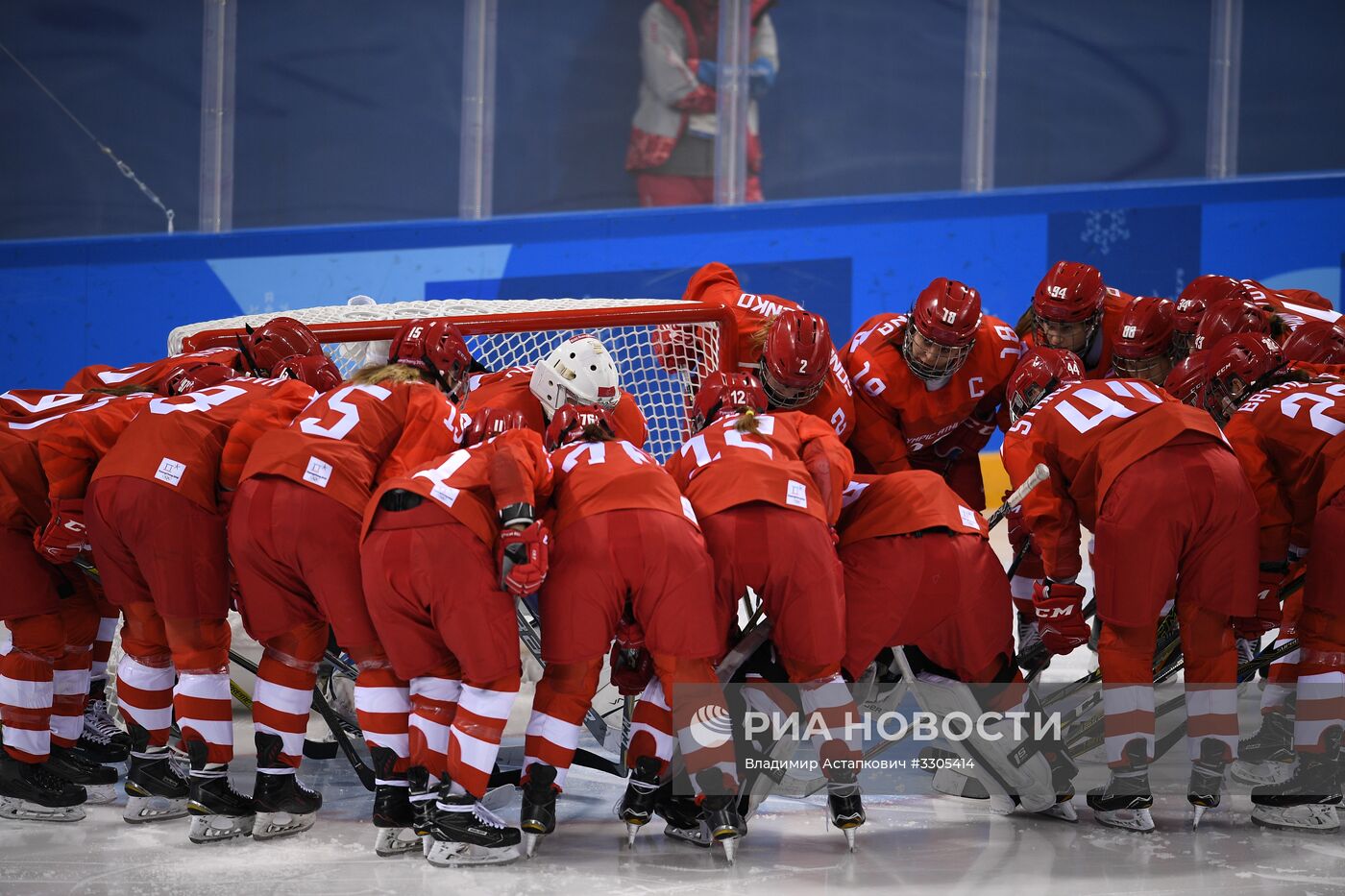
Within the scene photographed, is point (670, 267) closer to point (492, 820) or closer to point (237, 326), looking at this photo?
point (237, 326)

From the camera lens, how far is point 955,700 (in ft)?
11.6

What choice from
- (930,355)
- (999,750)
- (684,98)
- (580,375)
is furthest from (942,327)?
(684,98)

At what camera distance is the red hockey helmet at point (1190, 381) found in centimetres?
409

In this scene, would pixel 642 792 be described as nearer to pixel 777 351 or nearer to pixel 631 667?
pixel 631 667

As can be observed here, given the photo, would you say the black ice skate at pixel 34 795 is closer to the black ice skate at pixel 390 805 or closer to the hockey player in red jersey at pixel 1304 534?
the black ice skate at pixel 390 805

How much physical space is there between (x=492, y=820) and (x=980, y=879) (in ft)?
3.66

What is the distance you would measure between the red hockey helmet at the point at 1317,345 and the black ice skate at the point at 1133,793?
1.46 meters

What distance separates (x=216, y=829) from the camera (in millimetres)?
3375

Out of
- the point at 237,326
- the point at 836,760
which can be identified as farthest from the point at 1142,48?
the point at 836,760

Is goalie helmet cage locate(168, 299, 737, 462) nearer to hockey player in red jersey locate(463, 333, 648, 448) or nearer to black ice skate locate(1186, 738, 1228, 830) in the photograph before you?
hockey player in red jersey locate(463, 333, 648, 448)

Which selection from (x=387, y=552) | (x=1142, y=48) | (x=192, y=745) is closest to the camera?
(x=387, y=552)

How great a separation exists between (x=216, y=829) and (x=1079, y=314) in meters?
3.06

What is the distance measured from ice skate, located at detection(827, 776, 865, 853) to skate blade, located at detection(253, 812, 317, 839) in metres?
1.30

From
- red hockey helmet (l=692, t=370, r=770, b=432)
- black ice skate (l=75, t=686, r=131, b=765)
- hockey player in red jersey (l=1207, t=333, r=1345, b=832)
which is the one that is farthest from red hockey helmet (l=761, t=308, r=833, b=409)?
black ice skate (l=75, t=686, r=131, b=765)
